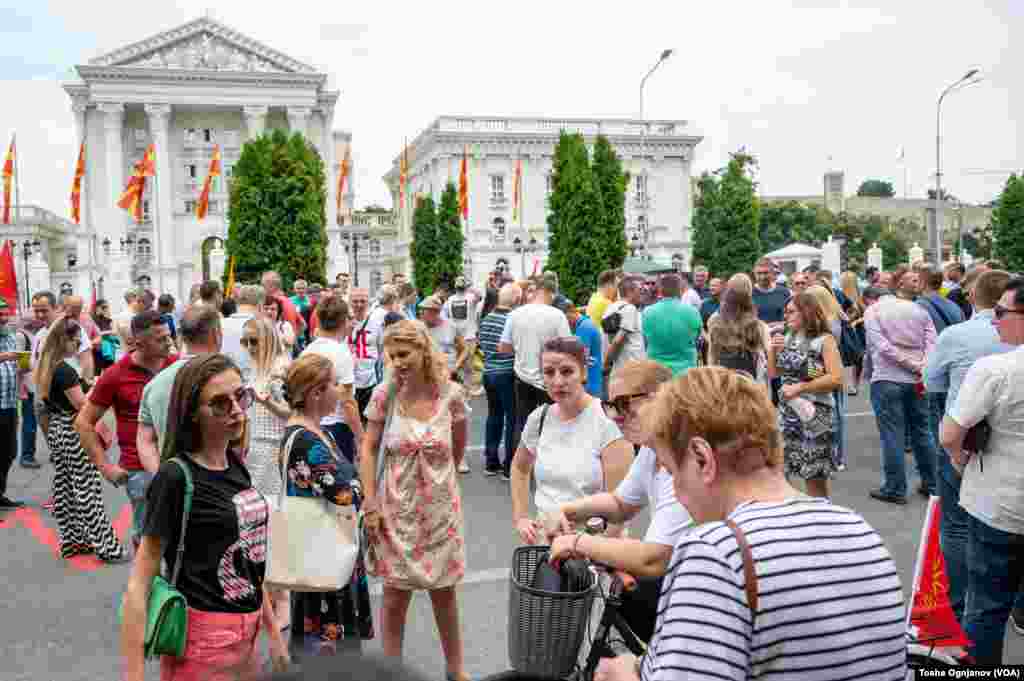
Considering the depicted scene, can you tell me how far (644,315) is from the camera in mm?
8852

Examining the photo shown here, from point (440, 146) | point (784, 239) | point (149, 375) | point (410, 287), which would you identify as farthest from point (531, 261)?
point (149, 375)

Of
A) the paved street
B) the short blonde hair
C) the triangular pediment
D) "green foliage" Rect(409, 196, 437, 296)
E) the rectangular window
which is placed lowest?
the paved street

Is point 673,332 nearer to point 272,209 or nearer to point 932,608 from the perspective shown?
point 932,608

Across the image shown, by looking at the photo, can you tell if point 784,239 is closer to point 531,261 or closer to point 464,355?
point 531,261

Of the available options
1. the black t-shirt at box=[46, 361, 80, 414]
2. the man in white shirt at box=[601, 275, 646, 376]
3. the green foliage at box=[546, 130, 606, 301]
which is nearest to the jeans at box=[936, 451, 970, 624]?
the man in white shirt at box=[601, 275, 646, 376]

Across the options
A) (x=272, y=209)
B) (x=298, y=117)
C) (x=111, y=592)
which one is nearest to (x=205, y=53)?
(x=298, y=117)

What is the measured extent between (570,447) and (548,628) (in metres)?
1.38

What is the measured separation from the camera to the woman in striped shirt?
1.66 metres

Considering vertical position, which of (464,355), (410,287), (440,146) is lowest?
(464,355)

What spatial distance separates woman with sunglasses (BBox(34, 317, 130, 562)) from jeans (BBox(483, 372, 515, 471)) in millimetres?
3827

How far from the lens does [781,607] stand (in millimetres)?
1672

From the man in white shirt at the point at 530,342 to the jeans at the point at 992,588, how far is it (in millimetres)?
4980

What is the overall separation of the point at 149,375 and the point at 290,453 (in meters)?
1.93

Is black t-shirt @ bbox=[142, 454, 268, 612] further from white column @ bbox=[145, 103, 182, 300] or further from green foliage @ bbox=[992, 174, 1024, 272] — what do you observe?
white column @ bbox=[145, 103, 182, 300]
